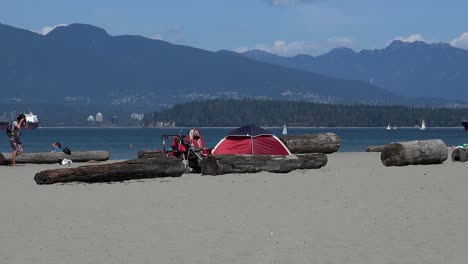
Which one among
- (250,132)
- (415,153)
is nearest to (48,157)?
(250,132)

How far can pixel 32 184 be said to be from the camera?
2080 cm

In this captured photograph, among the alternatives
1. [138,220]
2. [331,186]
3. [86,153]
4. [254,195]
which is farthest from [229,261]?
[86,153]

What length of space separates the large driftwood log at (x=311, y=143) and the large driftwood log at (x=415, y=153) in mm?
8143

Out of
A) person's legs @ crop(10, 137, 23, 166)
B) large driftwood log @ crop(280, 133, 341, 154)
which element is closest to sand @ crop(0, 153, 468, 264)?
person's legs @ crop(10, 137, 23, 166)

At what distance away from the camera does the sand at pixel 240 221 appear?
9.88 metres

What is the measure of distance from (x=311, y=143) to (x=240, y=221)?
896 inches

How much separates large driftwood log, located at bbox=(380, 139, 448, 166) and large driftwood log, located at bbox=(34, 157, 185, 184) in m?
8.13

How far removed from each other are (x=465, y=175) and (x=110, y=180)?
1008cm

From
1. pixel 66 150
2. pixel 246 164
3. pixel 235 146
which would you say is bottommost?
pixel 246 164

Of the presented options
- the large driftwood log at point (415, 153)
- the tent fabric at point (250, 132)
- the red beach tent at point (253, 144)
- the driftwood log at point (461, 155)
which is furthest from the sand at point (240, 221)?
the driftwood log at point (461, 155)

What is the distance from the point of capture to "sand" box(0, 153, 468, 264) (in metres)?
9.88

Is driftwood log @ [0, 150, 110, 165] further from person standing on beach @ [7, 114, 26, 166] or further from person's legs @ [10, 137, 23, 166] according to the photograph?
person standing on beach @ [7, 114, 26, 166]

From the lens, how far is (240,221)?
1269 centimetres

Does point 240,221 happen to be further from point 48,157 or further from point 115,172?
point 48,157
